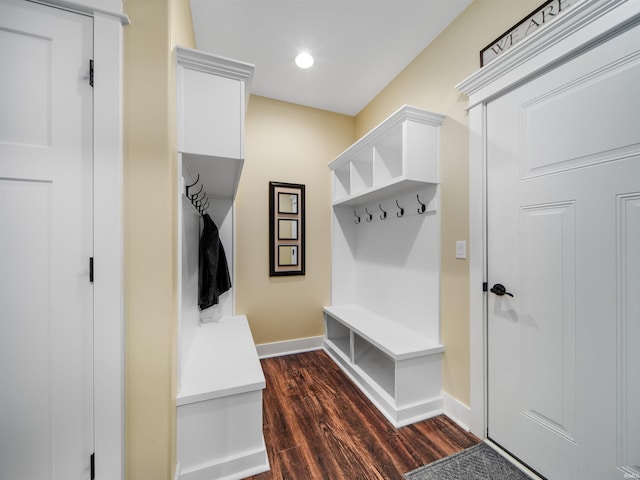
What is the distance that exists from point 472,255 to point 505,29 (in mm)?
1347

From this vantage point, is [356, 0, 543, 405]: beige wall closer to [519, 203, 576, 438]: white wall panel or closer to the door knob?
the door knob

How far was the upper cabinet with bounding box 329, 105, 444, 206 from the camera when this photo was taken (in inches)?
72.8

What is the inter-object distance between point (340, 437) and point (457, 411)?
825 mm

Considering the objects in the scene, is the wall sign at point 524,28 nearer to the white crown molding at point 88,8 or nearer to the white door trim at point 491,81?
the white door trim at point 491,81

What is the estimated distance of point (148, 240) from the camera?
1101 mm

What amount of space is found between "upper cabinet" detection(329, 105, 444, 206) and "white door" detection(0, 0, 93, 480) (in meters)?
1.75

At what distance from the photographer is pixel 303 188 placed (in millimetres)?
2904

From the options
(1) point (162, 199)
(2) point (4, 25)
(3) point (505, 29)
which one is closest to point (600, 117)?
(3) point (505, 29)

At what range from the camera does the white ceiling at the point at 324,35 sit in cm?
173

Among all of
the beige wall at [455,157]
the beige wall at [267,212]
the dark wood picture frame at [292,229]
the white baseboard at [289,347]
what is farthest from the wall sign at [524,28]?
the white baseboard at [289,347]

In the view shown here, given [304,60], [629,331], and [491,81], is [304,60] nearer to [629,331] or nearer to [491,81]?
[491,81]

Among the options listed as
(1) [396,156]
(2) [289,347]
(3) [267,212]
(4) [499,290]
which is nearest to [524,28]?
(1) [396,156]

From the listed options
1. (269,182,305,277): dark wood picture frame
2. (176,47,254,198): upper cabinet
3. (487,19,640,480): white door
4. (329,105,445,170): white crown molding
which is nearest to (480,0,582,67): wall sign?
(487,19,640,480): white door

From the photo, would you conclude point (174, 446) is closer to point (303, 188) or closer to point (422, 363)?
point (422, 363)
